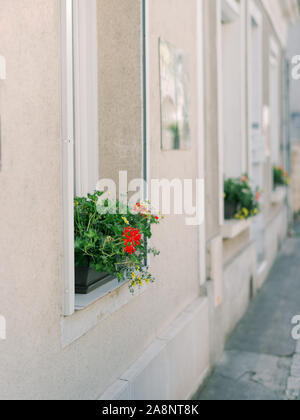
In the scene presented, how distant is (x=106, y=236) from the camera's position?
116 inches

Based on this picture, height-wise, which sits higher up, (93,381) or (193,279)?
(193,279)

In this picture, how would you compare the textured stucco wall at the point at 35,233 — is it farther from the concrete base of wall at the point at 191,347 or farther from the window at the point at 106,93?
the window at the point at 106,93

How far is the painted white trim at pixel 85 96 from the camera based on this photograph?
11.0ft

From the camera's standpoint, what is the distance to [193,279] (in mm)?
4824

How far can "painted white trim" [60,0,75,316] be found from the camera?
2.55m

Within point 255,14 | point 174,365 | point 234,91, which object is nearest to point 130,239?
point 174,365

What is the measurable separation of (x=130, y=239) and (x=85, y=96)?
101 cm

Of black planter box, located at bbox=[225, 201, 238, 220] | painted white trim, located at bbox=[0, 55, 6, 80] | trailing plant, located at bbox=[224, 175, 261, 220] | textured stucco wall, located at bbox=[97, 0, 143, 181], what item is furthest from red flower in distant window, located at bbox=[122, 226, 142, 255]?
black planter box, located at bbox=[225, 201, 238, 220]

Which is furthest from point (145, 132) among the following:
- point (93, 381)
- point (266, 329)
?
point (266, 329)

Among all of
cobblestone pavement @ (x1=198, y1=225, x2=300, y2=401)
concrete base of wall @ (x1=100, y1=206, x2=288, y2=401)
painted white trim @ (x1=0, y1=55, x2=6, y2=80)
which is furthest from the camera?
cobblestone pavement @ (x1=198, y1=225, x2=300, y2=401)

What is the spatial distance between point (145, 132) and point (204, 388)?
2.33 m

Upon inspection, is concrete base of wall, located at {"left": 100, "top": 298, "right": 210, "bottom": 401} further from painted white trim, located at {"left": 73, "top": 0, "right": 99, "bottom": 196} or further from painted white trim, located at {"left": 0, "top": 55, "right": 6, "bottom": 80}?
painted white trim, located at {"left": 0, "top": 55, "right": 6, "bottom": 80}
